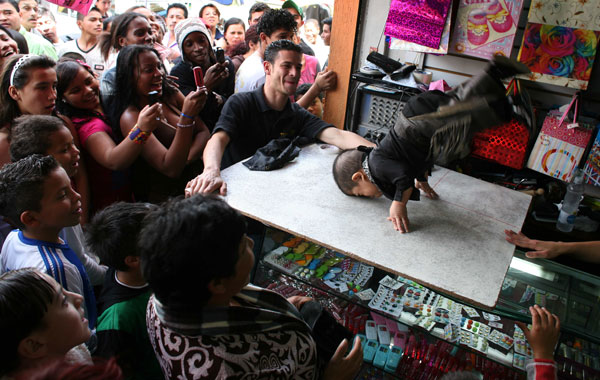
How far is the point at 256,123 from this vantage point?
273cm

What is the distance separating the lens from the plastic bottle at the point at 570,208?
243 cm

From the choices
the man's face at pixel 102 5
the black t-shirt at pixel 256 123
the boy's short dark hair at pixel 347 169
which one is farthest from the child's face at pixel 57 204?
the man's face at pixel 102 5

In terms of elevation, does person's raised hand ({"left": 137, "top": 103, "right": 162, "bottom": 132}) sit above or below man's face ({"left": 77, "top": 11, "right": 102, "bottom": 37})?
below

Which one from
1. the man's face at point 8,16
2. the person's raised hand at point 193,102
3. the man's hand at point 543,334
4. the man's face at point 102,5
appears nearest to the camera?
the man's hand at point 543,334

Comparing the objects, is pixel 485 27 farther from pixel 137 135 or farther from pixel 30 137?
pixel 30 137

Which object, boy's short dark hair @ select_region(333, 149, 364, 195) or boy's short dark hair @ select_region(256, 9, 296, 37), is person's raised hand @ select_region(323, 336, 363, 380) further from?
boy's short dark hair @ select_region(256, 9, 296, 37)

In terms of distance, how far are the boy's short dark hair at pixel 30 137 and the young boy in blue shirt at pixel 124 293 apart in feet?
2.25

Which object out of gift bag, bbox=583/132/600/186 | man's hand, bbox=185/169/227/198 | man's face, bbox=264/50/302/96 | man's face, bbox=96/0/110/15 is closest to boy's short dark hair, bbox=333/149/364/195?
man's hand, bbox=185/169/227/198

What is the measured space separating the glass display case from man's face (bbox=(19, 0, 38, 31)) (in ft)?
15.6

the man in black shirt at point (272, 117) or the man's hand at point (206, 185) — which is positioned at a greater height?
the man in black shirt at point (272, 117)

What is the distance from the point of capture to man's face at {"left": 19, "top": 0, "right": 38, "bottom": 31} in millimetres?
4711

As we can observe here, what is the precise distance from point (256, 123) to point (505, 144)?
184 centimetres

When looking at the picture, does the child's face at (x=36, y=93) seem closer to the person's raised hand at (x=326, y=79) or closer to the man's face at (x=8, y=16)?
the person's raised hand at (x=326, y=79)

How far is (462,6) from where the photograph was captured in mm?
2809
